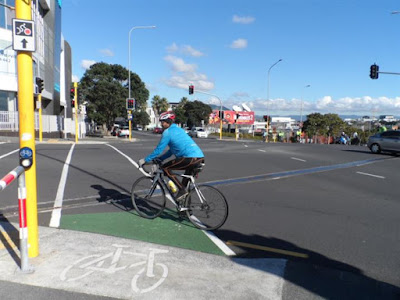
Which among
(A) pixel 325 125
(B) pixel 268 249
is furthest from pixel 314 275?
(A) pixel 325 125

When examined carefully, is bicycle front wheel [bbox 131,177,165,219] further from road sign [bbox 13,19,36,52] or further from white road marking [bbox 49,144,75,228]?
road sign [bbox 13,19,36,52]

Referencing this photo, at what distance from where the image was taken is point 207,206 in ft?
18.5

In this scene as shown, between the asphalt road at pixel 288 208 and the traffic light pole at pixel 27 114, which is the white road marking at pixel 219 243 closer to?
the asphalt road at pixel 288 208

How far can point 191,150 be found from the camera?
5.54 meters

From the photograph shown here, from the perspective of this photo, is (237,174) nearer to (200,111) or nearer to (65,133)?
(65,133)

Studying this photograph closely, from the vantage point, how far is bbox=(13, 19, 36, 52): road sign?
3.87 meters

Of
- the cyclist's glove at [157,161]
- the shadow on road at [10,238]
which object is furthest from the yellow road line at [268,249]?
the shadow on road at [10,238]

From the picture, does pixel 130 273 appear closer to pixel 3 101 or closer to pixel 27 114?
pixel 27 114

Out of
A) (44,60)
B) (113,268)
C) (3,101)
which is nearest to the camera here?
(113,268)

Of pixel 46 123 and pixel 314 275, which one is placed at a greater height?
pixel 46 123

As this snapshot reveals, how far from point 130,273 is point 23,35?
9.29 ft

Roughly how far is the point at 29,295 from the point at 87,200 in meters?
3.98

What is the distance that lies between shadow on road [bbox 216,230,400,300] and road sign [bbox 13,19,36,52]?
3392mm

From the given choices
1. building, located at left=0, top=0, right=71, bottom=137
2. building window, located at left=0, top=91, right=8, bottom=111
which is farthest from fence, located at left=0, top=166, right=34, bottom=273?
building window, located at left=0, top=91, right=8, bottom=111
